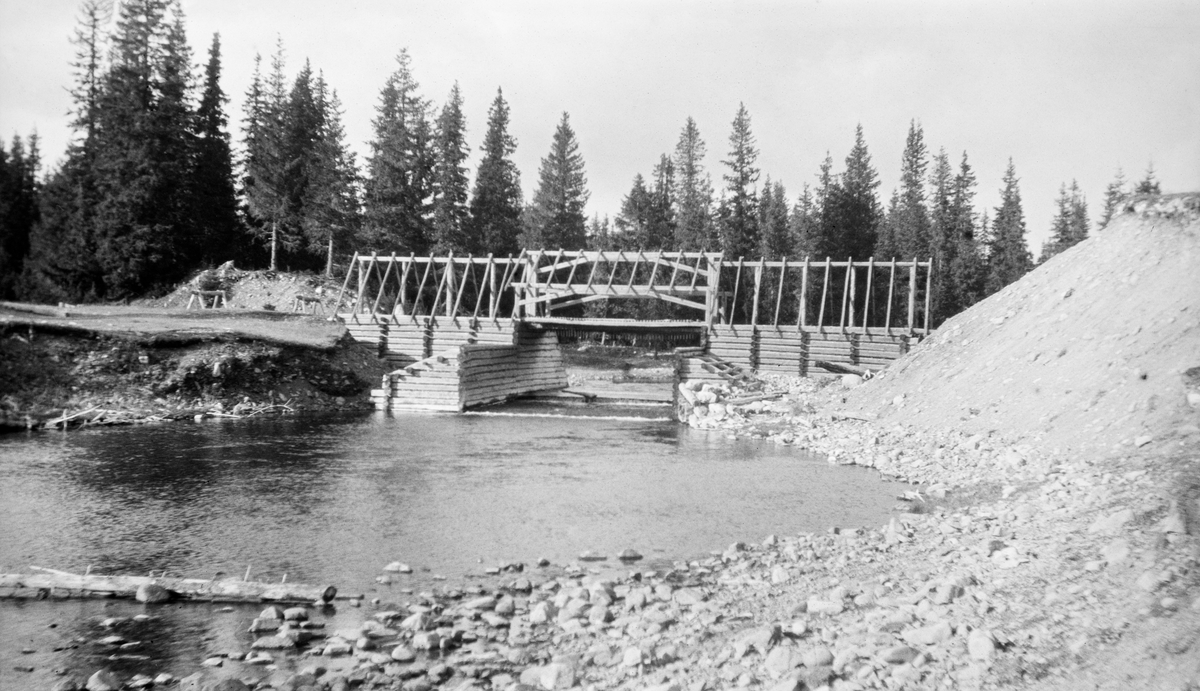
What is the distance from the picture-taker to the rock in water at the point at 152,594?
9562 mm

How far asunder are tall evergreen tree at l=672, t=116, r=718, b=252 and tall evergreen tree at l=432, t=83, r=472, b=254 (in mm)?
18958

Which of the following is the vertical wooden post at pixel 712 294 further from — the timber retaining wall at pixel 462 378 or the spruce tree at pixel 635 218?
the spruce tree at pixel 635 218

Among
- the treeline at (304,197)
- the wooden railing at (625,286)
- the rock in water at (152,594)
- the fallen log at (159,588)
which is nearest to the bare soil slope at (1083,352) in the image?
the wooden railing at (625,286)

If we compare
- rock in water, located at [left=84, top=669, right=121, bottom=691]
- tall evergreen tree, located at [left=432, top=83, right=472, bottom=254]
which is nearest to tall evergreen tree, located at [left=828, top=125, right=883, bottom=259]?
tall evergreen tree, located at [left=432, top=83, right=472, bottom=254]

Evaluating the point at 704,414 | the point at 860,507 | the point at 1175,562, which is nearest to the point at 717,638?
the point at 1175,562

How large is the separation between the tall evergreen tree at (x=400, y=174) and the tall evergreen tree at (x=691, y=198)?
72.5 feet

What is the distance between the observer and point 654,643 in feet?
25.8

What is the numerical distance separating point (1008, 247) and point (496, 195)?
52764mm

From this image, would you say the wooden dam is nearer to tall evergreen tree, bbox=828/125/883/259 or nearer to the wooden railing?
the wooden railing

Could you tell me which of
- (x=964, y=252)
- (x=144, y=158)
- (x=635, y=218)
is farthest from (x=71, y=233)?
(x=964, y=252)

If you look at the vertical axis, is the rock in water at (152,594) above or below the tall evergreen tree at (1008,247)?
below

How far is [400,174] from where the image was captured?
192ft

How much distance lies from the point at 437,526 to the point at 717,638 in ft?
24.1

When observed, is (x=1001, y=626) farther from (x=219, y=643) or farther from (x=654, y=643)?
(x=219, y=643)
